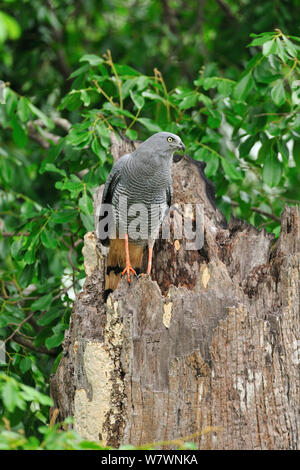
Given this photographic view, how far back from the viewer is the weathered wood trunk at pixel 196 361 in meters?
2.76

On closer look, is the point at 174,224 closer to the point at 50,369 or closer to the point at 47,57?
the point at 50,369

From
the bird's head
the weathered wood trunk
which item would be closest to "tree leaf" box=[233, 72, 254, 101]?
the bird's head

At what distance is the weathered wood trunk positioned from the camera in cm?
Answer: 276

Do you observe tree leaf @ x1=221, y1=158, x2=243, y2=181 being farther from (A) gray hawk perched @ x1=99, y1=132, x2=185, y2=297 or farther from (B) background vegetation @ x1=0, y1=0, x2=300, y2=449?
(A) gray hawk perched @ x1=99, y1=132, x2=185, y2=297

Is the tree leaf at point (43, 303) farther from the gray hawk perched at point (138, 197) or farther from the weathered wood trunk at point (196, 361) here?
the weathered wood trunk at point (196, 361)

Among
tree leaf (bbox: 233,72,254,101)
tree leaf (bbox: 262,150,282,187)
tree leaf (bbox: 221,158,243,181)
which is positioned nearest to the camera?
tree leaf (bbox: 233,72,254,101)

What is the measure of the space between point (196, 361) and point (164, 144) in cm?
155

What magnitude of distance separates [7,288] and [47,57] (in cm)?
352

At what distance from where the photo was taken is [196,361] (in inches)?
110

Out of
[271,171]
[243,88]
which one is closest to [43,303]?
[271,171]

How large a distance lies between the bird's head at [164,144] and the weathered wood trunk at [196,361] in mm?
880

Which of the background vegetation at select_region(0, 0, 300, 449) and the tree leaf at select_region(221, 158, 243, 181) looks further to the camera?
the tree leaf at select_region(221, 158, 243, 181)

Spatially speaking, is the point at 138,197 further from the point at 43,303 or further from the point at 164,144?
the point at 43,303

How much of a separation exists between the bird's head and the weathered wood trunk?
2.89 ft
